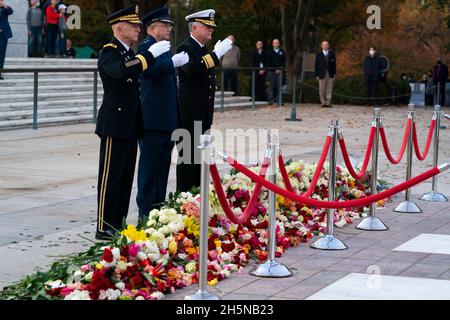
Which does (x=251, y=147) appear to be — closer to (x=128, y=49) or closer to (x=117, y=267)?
(x=128, y=49)

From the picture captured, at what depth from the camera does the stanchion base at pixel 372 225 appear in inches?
416

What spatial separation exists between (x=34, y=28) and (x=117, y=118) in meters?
20.8

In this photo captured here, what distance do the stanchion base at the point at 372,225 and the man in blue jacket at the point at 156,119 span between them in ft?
6.39

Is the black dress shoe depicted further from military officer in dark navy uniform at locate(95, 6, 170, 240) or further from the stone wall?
the stone wall

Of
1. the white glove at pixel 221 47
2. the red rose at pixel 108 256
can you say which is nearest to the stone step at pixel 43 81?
the white glove at pixel 221 47

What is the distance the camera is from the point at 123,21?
9.34 m

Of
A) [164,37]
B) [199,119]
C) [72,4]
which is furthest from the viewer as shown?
[72,4]

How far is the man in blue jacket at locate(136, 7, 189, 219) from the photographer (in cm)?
997

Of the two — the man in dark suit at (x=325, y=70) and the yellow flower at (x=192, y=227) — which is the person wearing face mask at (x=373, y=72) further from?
the yellow flower at (x=192, y=227)

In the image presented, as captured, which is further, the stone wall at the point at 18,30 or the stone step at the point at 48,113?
the stone wall at the point at 18,30

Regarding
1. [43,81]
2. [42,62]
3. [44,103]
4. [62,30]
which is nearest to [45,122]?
[44,103]

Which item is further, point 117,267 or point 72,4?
point 72,4
